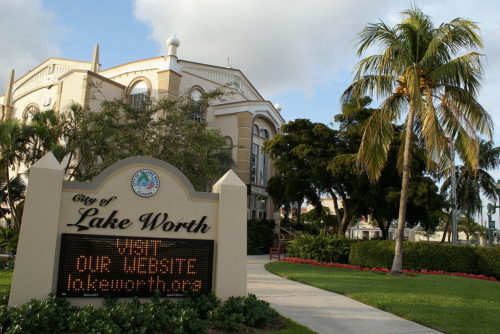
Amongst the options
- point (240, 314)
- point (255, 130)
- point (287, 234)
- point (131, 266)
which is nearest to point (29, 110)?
point (255, 130)

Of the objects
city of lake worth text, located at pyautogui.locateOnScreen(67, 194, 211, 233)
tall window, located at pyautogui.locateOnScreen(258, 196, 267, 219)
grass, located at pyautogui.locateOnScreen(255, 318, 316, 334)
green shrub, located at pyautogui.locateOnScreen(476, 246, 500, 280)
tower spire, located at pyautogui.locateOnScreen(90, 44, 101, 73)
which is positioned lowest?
grass, located at pyautogui.locateOnScreen(255, 318, 316, 334)

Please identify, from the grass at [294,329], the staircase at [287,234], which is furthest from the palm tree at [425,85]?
the staircase at [287,234]

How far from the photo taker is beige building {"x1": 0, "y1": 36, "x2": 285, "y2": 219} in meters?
27.0

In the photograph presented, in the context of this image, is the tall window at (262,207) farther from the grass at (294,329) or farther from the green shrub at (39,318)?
the green shrub at (39,318)

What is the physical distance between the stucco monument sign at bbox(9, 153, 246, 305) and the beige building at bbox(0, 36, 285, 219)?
1755cm

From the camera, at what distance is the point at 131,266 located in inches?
293

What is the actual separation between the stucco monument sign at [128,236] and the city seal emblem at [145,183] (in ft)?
0.06

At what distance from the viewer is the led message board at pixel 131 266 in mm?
7160

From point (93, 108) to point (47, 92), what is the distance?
6292 millimetres

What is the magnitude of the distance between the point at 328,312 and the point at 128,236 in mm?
4291

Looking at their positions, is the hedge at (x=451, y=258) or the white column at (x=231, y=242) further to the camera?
the hedge at (x=451, y=258)

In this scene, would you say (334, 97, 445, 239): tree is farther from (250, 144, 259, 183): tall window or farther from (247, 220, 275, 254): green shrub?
(250, 144, 259, 183): tall window

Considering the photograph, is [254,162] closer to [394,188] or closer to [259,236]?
[259,236]

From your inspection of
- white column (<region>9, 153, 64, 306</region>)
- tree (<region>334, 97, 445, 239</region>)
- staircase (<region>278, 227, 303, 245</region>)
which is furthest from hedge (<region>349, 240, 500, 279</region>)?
white column (<region>9, 153, 64, 306</region>)
